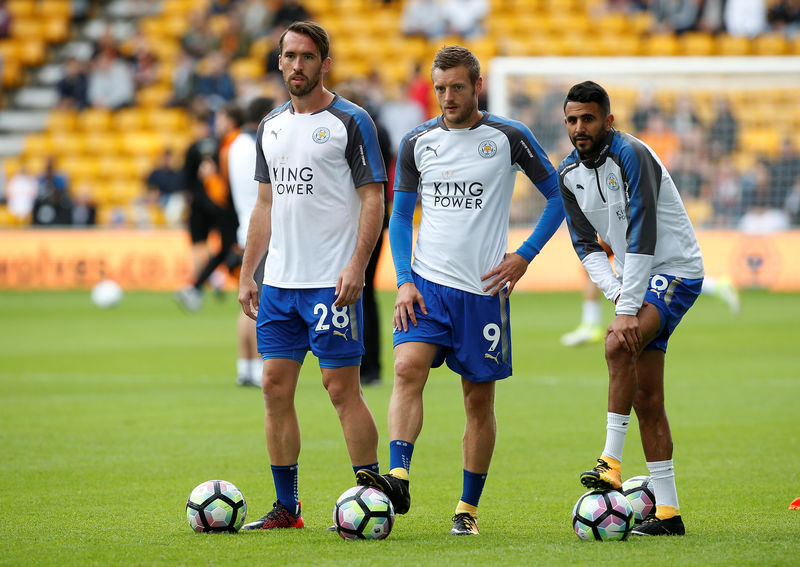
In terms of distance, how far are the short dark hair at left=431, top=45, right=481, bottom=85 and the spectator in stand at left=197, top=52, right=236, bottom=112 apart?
69.1 feet

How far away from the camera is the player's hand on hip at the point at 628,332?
5.64 m

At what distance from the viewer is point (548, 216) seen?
607 cm

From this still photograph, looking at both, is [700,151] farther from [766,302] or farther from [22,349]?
[22,349]

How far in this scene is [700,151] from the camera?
2202 centimetres

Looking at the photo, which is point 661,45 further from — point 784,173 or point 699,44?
point 784,173

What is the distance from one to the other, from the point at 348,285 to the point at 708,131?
17.6 meters

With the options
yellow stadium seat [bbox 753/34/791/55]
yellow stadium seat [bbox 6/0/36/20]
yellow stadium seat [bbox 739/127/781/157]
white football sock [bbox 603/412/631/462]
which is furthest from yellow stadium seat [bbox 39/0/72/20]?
white football sock [bbox 603/412/631/462]

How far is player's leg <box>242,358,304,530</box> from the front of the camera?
19.5ft

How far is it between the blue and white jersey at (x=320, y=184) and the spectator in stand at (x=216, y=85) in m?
20.8

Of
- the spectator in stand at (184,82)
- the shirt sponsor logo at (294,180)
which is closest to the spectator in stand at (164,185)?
the spectator in stand at (184,82)

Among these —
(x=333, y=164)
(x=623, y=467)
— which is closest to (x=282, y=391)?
(x=333, y=164)

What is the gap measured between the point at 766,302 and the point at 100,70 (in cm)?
1669

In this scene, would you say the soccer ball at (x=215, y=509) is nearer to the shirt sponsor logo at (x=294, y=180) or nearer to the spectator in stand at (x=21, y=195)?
the shirt sponsor logo at (x=294, y=180)

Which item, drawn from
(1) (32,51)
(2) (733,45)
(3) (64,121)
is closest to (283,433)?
(2) (733,45)
